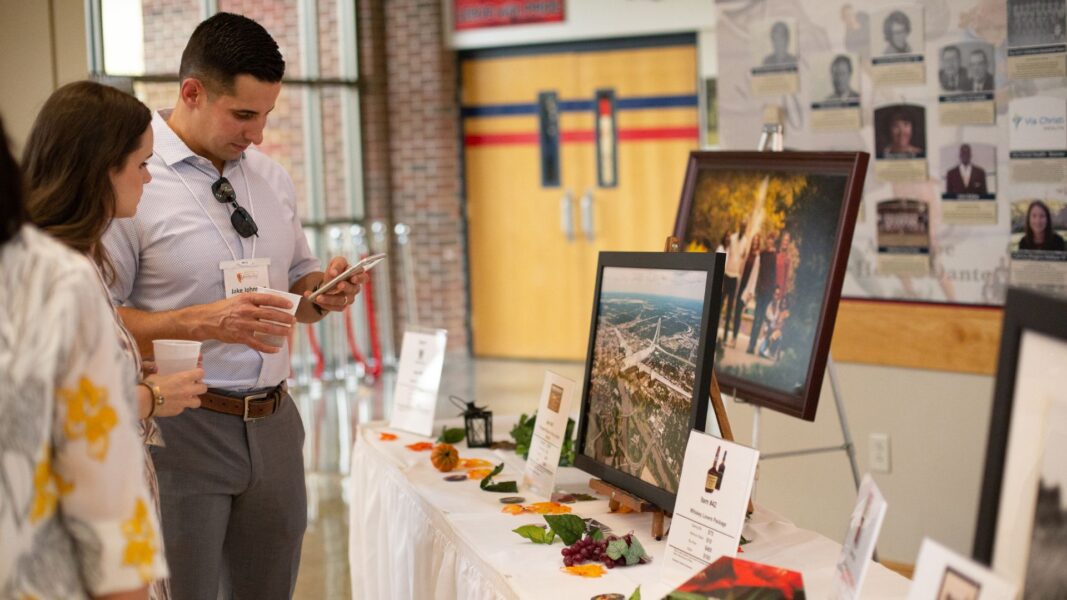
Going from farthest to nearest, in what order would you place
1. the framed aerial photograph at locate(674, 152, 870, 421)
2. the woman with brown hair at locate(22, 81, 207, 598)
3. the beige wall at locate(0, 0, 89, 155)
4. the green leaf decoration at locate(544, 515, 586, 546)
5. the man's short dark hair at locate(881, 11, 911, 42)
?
the beige wall at locate(0, 0, 89, 155)
the man's short dark hair at locate(881, 11, 911, 42)
the framed aerial photograph at locate(674, 152, 870, 421)
the green leaf decoration at locate(544, 515, 586, 546)
the woman with brown hair at locate(22, 81, 207, 598)

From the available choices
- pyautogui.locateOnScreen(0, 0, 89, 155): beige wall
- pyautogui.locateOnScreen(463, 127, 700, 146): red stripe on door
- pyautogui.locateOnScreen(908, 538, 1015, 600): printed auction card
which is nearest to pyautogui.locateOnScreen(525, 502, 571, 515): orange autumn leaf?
pyautogui.locateOnScreen(908, 538, 1015, 600): printed auction card

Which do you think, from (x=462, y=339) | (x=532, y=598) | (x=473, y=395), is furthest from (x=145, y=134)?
(x=462, y=339)

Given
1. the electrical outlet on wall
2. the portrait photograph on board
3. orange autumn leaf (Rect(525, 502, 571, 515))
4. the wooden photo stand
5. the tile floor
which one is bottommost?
the tile floor

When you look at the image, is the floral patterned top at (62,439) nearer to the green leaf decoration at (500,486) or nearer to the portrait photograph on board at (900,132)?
the green leaf decoration at (500,486)

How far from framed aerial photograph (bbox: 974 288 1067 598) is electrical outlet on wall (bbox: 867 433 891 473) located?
310 centimetres

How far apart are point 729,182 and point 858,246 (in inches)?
49.0

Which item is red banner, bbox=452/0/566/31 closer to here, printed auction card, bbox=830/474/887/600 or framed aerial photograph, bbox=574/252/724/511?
framed aerial photograph, bbox=574/252/724/511

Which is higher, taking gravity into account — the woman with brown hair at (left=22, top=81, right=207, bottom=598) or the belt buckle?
the woman with brown hair at (left=22, top=81, right=207, bottom=598)

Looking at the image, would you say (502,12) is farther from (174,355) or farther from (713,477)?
(713,477)

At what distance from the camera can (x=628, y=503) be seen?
230 centimetres

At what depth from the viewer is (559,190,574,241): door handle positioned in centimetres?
931

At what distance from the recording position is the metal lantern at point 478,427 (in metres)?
3.21

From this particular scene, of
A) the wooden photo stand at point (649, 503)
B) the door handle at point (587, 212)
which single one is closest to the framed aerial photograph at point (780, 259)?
the wooden photo stand at point (649, 503)

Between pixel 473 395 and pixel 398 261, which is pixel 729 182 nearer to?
pixel 473 395
